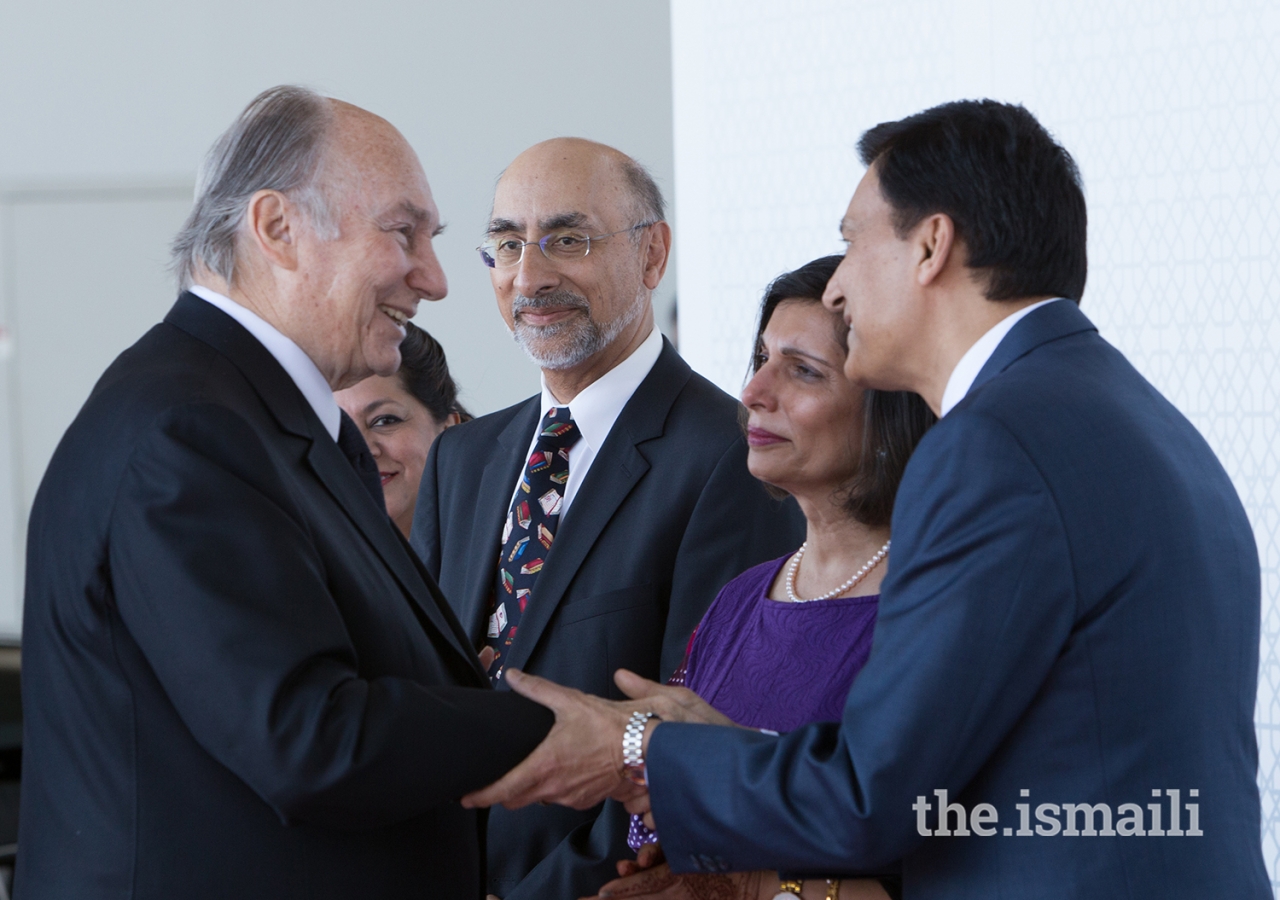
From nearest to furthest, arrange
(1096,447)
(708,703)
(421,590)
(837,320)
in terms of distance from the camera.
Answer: (1096,447), (421,590), (708,703), (837,320)

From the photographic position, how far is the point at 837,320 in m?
2.06

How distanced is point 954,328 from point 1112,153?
161 cm

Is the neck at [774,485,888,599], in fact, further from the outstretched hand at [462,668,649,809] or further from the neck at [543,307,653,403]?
the neck at [543,307,653,403]

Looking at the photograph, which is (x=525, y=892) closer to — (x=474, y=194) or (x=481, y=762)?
(x=481, y=762)

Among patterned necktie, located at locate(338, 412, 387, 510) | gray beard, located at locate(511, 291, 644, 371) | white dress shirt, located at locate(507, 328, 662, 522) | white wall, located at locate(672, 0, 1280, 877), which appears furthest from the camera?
white wall, located at locate(672, 0, 1280, 877)

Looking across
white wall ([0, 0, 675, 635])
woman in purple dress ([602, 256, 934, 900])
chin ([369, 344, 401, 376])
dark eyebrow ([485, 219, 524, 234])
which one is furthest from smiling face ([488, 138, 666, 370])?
white wall ([0, 0, 675, 635])

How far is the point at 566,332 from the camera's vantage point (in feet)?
8.57

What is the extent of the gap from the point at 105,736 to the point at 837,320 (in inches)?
48.5

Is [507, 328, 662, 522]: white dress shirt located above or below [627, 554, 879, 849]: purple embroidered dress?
above

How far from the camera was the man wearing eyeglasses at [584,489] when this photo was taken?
2211 mm

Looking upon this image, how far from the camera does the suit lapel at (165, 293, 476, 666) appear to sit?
1556 millimetres

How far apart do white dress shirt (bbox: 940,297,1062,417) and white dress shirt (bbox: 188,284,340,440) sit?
2.63ft

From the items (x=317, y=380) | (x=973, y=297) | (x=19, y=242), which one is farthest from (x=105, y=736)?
(x=19, y=242)

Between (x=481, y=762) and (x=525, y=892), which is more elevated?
(x=481, y=762)
